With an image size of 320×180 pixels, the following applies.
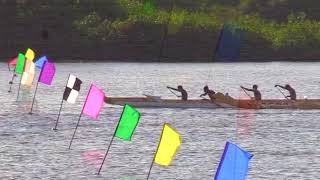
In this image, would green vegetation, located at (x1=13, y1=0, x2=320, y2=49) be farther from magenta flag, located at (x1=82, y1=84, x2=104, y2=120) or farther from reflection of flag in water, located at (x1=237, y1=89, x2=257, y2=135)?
A: magenta flag, located at (x1=82, y1=84, x2=104, y2=120)

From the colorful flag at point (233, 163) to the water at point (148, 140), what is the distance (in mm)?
7636

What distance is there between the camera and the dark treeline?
93.9 m

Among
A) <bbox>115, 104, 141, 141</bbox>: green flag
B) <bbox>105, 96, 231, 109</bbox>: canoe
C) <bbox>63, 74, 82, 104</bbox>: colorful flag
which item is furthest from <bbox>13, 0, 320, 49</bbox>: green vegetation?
<bbox>115, 104, 141, 141</bbox>: green flag

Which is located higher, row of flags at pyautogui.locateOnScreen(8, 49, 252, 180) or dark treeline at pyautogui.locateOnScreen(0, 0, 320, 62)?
row of flags at pyautogui.locateOnScreen(8, 49, 252, 180)

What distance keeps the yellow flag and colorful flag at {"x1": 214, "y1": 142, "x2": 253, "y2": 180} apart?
6.02 feet

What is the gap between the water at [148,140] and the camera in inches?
899

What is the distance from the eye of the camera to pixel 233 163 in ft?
46.5

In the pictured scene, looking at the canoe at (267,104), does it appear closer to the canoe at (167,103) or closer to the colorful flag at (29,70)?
the canoe at (167,103)

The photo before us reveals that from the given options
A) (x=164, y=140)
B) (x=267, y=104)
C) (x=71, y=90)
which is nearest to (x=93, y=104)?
(x=71, y=90)

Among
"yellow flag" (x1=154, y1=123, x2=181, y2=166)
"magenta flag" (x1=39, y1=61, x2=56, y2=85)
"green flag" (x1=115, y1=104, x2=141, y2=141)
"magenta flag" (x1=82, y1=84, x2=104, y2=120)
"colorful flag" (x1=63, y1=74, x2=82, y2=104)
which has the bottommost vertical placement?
"magenta flag" (x1=39, y1=61, x2=56, y2=85)

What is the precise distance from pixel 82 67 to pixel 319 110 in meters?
43.5

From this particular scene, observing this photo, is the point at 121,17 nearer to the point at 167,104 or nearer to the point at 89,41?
the point at 89,41

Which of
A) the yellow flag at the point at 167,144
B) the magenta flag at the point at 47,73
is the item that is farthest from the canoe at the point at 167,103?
the yellow flag at the point at 167,144

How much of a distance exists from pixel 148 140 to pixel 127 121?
8860 mm
